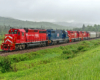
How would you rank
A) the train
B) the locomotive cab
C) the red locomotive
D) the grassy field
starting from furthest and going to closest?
the train
the red locomotive
the locomotive cab
the grassy field

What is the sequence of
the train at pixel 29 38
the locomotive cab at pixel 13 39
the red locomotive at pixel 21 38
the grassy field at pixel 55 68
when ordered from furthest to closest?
the train at pixel 29 38
the red locomotive at pixel 21 38
the locomotive cab at pixel 13 39
the grassy field at pixel 55 68

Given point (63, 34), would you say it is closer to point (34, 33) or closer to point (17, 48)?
point (34, 33)

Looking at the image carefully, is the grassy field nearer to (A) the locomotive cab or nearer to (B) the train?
(A) the locomotive cab

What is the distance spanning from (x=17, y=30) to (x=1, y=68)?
404 inches

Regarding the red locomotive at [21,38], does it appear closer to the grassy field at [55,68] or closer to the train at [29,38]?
the train at [29,38]

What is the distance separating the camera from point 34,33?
2394 cm

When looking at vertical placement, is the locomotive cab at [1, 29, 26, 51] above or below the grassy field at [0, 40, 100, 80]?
above

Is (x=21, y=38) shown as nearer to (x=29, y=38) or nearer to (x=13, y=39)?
(x=13, y=39)

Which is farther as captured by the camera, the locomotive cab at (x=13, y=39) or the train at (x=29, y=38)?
the train at (x=29, y=38)

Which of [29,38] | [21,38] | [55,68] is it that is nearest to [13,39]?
[21,38]

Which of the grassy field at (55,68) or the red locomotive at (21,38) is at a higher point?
the red locomotive at (21,38)

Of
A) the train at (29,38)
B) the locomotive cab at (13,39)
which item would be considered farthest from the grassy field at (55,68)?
the train at (29,38)

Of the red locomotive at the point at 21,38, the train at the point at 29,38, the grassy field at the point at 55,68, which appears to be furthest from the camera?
the train at the point at 29,38

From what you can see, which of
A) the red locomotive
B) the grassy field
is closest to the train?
the red locomotive
